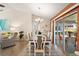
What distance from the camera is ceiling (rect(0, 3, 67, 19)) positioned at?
3566 mm

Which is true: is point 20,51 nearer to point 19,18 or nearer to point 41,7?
point 19,18

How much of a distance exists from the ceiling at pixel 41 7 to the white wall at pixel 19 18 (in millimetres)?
78

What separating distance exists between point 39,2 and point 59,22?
1.92 feet

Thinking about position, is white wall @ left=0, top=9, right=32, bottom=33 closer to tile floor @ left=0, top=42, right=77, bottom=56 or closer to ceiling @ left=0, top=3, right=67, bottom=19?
ceiling @ left=0, top=3, right=67, bottom=19

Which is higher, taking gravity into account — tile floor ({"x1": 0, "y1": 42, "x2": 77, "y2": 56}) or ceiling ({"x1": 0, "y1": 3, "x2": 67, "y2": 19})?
ceiling ({"x1": 0, "y1": 3, "x2": 67, "y2": 19})

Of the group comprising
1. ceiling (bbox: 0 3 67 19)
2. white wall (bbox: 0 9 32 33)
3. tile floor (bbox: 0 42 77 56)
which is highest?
ceiling (bbox: 0 3 67 19)

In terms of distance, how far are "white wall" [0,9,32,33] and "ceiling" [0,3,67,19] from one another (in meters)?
0.08

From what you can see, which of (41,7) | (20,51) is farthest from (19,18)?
(20,51)

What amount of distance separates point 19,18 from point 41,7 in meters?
0.45

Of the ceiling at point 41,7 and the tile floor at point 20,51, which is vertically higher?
the ceiling at point 41,7

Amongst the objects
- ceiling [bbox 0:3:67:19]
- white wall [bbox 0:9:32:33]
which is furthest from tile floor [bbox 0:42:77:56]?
ceiling [bbox 0:3:67:19]

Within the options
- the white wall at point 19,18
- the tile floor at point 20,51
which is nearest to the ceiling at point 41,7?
the white wall at point 19,18

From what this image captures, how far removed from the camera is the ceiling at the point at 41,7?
3566 mm

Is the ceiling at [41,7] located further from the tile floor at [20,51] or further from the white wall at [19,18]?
the tile floor at [20,51]
